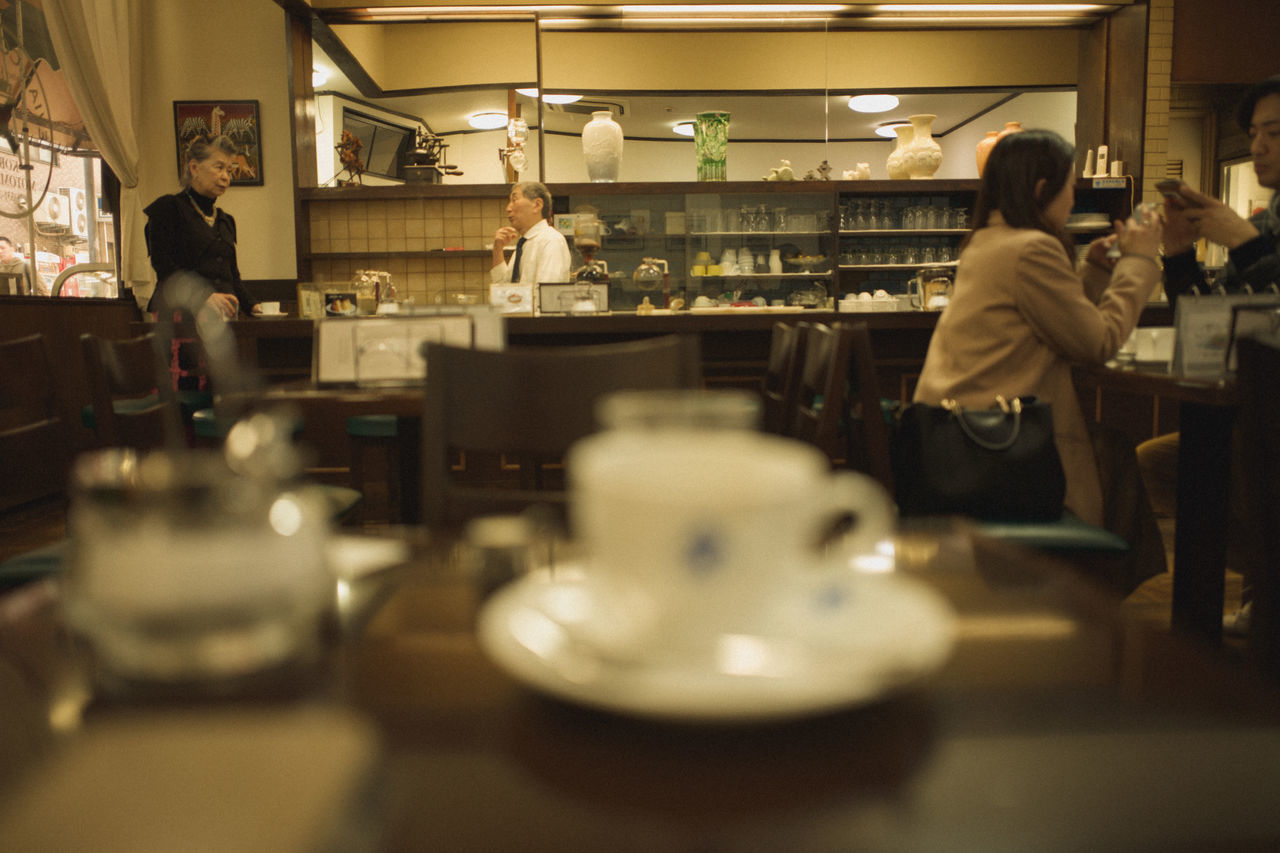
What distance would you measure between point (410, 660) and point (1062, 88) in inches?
300

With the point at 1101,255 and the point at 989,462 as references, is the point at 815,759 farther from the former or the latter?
the point at 1101,255

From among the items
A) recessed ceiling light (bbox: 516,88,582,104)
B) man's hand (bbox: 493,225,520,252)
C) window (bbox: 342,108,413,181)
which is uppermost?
recessed ceiling light (bbox: 516,88,582,104)

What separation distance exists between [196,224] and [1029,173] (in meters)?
3.84

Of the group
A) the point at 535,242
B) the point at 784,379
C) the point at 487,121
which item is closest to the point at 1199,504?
the point at 784,379

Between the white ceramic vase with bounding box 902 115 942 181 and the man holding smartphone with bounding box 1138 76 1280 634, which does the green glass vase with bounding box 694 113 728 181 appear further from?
the man holding smartphone with bounding box 1138 76 1280 634

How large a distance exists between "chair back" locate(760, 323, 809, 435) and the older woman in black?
8.94 ft

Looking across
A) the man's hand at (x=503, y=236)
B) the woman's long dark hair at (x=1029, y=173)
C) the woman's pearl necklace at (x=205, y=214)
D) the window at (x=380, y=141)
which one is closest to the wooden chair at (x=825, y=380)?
the woman's long dark hair at (x=1029, y=173)

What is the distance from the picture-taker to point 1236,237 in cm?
221

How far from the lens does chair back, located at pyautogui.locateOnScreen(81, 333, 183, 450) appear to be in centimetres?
202

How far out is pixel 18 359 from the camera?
5.73 ft

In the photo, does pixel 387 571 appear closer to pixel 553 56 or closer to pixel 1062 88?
pixel 553 56

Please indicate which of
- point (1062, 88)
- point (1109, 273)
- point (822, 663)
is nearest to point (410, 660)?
point (822, 663)

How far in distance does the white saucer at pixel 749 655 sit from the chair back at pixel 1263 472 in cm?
64

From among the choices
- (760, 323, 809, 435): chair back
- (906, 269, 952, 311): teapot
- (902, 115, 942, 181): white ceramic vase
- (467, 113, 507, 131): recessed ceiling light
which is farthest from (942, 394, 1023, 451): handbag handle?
(467, 113, 507, 131): recessed ceiling light
